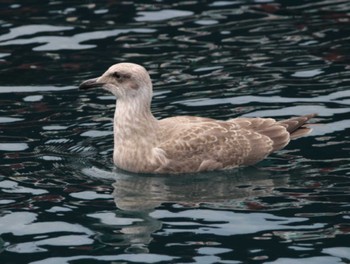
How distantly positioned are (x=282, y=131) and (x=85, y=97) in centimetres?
378

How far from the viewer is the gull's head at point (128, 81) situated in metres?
15.1

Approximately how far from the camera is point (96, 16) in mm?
21266

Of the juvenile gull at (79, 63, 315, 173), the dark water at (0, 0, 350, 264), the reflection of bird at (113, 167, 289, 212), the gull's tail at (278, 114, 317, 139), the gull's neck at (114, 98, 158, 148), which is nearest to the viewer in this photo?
the dark water at (0, 0, 350, 264)

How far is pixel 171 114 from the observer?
1691 cm

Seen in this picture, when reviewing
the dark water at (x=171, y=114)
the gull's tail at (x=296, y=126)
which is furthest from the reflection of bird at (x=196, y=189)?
the gull's tail at (x=296, y=126)

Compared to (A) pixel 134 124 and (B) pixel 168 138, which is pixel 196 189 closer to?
(B) pixel 168 138

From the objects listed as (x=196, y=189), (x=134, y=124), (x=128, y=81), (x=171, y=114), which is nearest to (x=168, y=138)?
(x=134, y=124)

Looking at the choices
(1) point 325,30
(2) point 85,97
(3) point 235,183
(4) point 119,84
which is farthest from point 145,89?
(1) point 325,30

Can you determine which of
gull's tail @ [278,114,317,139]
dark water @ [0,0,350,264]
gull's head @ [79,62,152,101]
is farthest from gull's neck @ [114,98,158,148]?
gull's tail @ [278,114,317,139]

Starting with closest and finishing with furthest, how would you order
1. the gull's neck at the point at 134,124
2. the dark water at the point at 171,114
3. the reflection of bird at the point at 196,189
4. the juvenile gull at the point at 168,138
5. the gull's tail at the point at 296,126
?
the dark water at the point at 171,114 → the reflection of bird at the point at 196,189 → the juvenile gull at the point at 168,138 → the gull's neck at the point at 134,124 → the gull's tail at the point at 296,126

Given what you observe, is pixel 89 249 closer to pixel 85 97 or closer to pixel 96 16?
pixel 85 97

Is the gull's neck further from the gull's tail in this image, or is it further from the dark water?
the gull's tail

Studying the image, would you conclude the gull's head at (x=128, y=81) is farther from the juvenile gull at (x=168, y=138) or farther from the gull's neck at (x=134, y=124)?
the gull's neck at (x=134, y=124)

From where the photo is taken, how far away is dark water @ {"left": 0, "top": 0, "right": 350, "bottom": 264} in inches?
489
